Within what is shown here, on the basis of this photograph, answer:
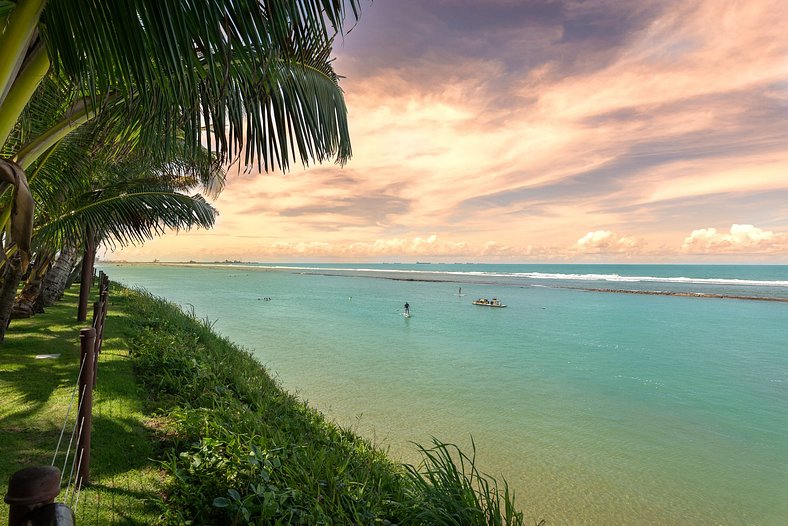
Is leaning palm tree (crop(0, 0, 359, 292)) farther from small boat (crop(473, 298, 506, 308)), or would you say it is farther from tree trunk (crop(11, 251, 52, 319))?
small boat (crop(473, 298, 506, 308))

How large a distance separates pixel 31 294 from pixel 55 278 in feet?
7.15

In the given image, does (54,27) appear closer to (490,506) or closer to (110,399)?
(490,506)

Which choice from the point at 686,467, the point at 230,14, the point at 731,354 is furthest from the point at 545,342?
the point at 230,14

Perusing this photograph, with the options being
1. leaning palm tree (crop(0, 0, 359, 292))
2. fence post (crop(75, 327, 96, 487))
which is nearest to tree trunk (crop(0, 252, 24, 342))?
fence post (crop(75, 327, 96, 487))

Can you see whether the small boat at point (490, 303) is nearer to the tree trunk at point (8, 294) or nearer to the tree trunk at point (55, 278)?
the tree trunk at point (55, 278)

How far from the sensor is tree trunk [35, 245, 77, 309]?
12039 millimetres

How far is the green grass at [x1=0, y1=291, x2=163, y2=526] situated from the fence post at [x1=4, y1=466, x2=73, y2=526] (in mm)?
2400

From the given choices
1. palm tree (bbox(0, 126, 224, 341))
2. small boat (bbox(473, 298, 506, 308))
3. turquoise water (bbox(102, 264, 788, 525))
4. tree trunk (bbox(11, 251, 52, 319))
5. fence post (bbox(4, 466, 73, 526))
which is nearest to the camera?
fence post (bbox(4, 466, 73, 526))

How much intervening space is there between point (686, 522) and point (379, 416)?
4.81 meters

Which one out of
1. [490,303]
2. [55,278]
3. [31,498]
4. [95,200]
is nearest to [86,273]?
[55,278]

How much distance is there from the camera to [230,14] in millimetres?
1506

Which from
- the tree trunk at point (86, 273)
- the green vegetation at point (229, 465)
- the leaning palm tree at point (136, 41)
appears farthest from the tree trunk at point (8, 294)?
the leaning palm tree at point (136, 41)

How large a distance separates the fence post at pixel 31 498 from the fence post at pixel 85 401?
2389 mm

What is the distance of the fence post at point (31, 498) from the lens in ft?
3.42
